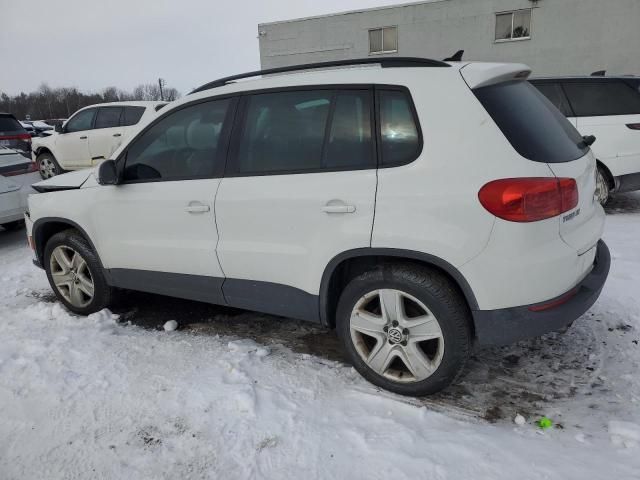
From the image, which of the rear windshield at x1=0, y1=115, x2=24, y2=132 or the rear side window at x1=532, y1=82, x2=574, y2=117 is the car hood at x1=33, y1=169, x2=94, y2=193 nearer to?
the rear side window at x1=532, y1=82, x2=574, y2=117

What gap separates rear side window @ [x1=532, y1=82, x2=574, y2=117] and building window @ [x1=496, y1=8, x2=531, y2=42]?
47.8 feet

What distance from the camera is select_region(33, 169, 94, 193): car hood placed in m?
3.81

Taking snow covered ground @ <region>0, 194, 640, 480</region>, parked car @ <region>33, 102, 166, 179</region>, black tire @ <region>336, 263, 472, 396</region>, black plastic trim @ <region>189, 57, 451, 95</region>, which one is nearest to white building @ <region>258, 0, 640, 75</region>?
parked car @ <region>33, 102, 166, 179</region>

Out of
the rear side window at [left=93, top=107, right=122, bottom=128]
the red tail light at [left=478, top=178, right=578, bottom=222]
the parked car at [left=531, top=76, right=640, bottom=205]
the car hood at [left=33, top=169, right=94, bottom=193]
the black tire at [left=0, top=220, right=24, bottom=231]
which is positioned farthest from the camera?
the rear side window at [left=93, top=107, right=122, bottom=128]

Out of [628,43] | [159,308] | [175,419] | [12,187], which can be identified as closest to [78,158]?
[12,187]

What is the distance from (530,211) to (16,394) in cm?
314

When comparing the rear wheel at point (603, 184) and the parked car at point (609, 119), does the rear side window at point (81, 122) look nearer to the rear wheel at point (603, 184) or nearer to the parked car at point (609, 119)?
the parked car at point (609, 119)

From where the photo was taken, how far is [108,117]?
32.7ft

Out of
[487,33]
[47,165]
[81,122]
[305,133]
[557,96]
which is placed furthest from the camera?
[487,33]

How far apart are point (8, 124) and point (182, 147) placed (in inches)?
413

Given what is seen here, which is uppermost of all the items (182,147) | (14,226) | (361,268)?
(182,147)

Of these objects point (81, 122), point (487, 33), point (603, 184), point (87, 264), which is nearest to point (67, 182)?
point (87, 264)

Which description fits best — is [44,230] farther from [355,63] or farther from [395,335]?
[395,335]

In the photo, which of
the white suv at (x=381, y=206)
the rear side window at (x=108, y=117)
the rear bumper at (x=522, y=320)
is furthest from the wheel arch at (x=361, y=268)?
the rear side window at (x=108, y=117)
